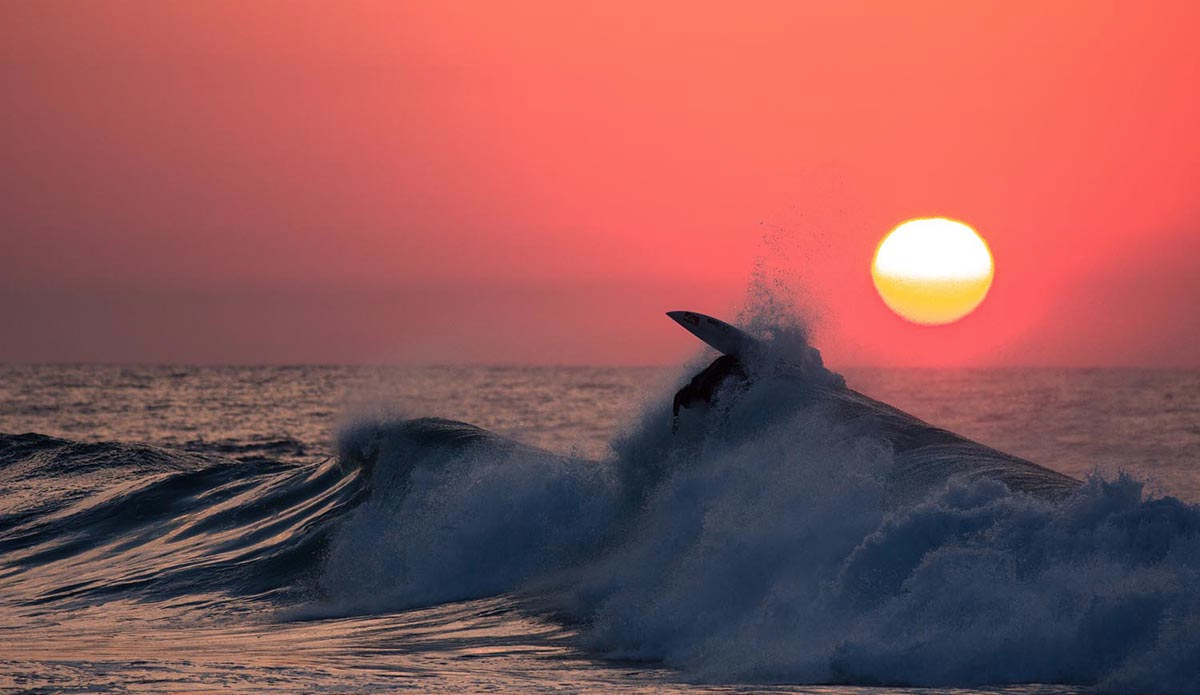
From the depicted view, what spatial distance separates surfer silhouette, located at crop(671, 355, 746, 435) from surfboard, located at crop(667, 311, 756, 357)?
1.02ft

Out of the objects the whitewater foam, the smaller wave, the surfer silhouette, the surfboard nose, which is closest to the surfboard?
the surfboard nose

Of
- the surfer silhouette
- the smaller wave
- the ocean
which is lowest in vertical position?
the smaller wave

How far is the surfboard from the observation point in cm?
1599

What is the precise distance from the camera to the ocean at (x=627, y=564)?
8.45 meters

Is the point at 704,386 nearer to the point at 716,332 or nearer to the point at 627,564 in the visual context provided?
the point at 716,332

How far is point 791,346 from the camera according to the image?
639 inches

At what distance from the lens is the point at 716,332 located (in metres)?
16.0

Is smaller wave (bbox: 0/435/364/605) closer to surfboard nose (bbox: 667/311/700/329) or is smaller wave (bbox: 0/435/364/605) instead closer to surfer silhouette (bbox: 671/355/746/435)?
surfer silhouette (bbox: 671/355/746/435)

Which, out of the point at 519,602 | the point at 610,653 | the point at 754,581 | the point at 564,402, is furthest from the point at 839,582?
the point at 564,402

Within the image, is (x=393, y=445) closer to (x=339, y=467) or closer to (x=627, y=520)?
(x=339, y=467)

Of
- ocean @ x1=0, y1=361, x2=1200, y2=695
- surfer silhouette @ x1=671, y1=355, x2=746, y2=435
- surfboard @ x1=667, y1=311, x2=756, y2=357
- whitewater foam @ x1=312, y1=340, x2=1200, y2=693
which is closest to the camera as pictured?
whitewater foam @ x1=312, y1=340, x2=1200, y2=693

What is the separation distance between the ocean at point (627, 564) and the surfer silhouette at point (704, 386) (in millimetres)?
290

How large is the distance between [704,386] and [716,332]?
3.40ft

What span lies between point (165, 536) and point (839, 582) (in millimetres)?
12483
